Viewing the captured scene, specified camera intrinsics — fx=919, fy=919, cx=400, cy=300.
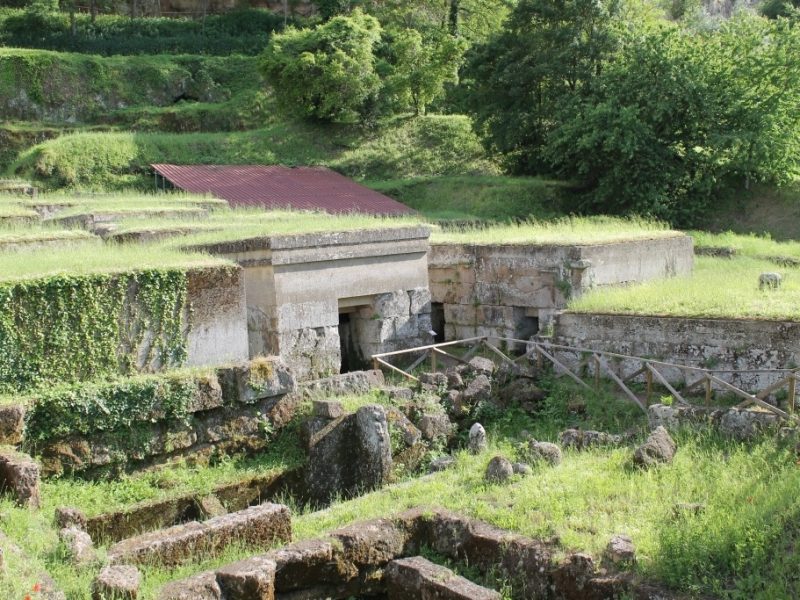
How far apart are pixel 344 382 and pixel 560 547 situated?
564 cm

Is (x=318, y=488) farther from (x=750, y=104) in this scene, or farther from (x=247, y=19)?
(x=247, y=19)

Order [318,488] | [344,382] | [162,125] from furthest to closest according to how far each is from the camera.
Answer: [162,125], [344,382], [318,488]

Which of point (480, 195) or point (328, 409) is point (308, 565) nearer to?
point (328, 409)

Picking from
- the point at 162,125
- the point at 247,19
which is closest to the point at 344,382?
the point at 162,125

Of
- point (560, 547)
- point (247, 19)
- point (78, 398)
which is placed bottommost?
point (560, 547)

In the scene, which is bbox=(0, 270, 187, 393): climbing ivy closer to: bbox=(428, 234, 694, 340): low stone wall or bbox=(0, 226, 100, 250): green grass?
bbox=(0, 226, 100, 250): green grass

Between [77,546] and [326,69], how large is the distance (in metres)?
26.1

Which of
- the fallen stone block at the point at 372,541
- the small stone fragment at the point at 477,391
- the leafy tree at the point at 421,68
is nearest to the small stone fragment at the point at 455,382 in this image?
the small stone fragment at the point at 477,391

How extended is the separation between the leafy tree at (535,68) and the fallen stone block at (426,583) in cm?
2151

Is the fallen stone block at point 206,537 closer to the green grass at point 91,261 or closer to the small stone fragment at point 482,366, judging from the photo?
the green grass at point 91,261

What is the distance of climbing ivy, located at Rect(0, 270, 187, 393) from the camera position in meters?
10.4

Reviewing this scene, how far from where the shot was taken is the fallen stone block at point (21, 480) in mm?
8617

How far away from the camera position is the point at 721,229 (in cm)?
2634

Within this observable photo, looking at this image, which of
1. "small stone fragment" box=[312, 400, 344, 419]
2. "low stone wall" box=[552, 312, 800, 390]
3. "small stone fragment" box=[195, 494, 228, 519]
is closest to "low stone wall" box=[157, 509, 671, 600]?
"small stone fragment" box=[195, 494, 228, 519]
